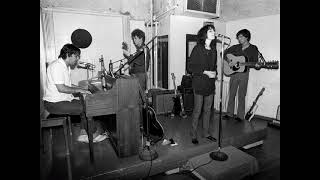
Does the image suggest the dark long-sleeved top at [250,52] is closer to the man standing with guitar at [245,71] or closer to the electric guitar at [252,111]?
the man standing with guitar at [245,71]

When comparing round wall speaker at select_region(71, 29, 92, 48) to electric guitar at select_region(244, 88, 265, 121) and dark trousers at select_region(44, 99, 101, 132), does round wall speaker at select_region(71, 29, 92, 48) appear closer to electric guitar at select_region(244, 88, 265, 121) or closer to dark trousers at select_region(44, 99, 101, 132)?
dark trousers at select_region(44, 99, 101, 132)

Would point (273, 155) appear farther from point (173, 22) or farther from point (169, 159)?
point (173, 22)

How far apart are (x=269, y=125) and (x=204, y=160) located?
239 centimetres

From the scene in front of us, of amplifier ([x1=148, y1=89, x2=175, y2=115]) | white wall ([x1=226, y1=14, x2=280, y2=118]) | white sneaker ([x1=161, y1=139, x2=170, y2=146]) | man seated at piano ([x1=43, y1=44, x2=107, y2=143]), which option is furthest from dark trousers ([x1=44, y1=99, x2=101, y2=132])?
white wall ([x1=226, y1=14, x2=280, y2=118])

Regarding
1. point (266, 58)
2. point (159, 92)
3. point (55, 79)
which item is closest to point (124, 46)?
point (159, 92)

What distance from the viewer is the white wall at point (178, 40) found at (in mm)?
→ 5359

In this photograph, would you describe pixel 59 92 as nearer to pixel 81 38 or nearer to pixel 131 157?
pixel 131 157

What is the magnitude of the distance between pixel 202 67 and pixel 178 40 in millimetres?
2407

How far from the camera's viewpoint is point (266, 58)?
4.95 m

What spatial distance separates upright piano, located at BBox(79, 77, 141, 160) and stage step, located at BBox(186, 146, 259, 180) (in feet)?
2.72

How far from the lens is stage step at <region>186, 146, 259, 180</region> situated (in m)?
2.58
